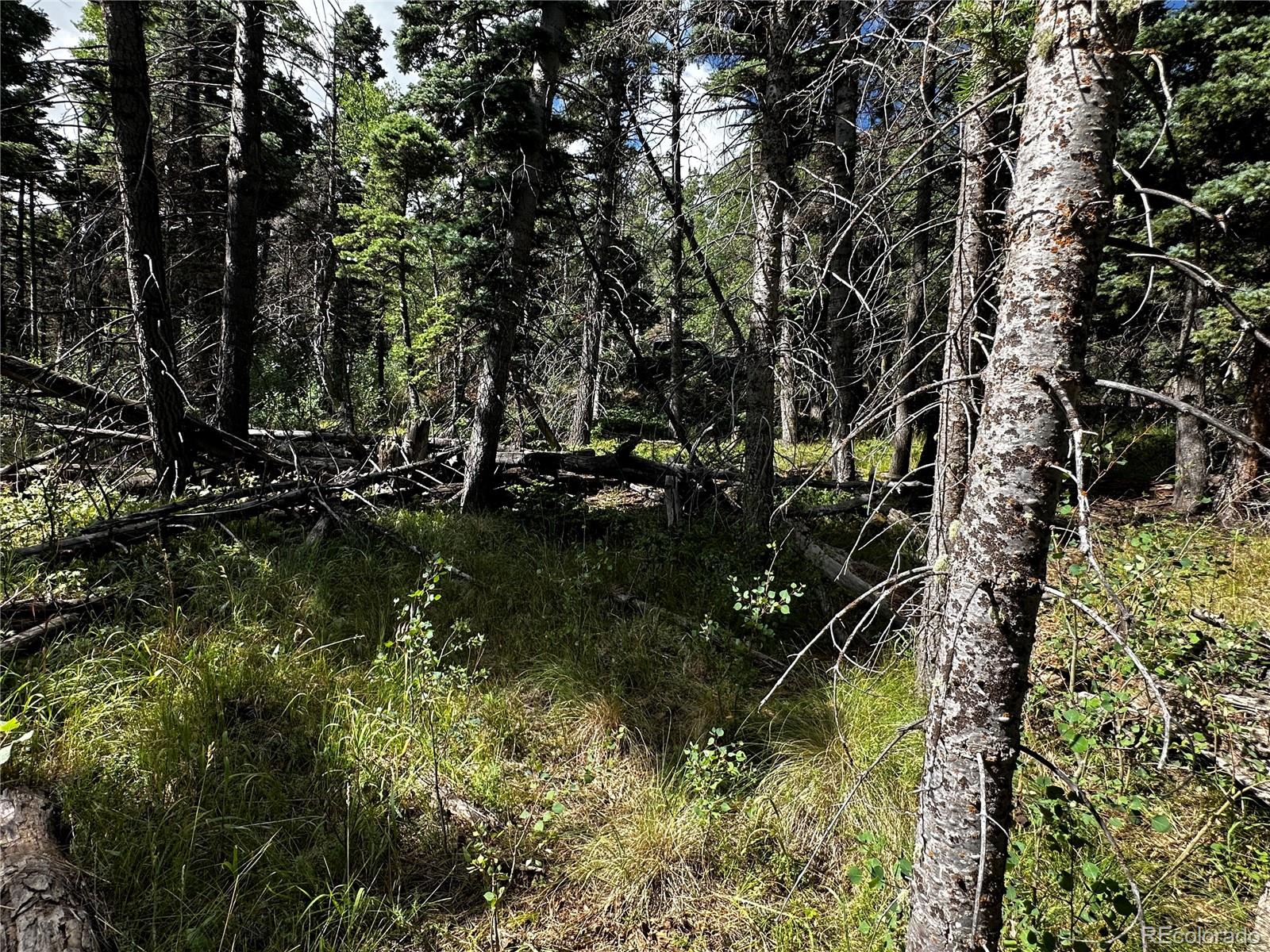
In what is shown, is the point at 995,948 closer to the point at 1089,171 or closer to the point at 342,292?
the point at 1089,171

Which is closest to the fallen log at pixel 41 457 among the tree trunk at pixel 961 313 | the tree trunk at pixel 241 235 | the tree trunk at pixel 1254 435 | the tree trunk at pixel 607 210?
the tree trunk at pixel 241 235

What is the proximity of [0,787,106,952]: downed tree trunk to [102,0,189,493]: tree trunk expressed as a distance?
3.72 m

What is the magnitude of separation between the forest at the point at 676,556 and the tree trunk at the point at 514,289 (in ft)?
0.16

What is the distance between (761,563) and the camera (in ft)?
18.4

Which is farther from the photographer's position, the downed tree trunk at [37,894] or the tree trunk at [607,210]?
the tree trunk at [607,210]

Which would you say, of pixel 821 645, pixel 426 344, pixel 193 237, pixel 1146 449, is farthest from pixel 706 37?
pixel 193 237

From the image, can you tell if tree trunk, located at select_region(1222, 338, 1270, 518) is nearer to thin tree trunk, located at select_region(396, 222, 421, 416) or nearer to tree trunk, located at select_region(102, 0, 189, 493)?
tree trunk, located at select_region(102, 0, 189, 493)

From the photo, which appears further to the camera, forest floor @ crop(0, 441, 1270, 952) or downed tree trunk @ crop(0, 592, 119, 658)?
downed tree trunk @ crop(0, 592, 119, 658)

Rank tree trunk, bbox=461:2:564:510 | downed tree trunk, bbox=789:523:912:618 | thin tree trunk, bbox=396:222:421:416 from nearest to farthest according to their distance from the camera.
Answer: downed tree trunk, bbox=789:523:912:618 < tree trunk, bbox=461:2:564:510 < thin tree trunk, bbox=396:222:421:416

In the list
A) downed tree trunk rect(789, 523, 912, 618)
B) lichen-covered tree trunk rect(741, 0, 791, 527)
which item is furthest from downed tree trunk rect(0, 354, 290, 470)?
downed tree trunk rect(789, 523, 912, 618)

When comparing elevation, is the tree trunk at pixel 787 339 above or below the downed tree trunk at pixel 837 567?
above

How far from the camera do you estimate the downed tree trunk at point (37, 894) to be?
1.90 m

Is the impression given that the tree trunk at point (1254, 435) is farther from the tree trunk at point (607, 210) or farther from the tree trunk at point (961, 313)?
the tree trunk at point (607, 210)

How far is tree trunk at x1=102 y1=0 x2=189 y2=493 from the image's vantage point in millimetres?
4398
